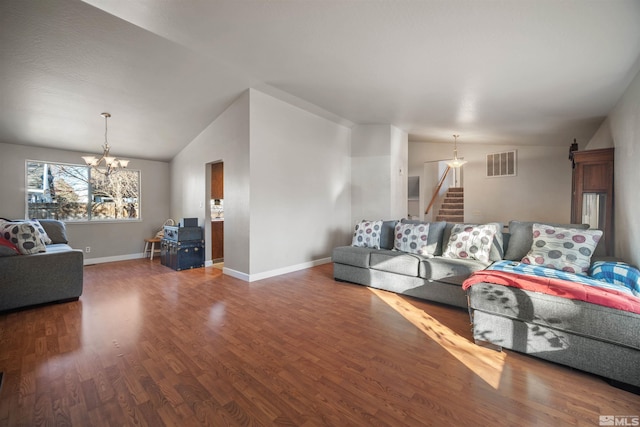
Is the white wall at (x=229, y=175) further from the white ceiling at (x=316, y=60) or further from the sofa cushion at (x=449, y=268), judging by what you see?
the sofa cushion at (x=449, y=268)

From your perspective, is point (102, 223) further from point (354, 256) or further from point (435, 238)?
point (435, 238)

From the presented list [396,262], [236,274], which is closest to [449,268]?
[396,262]

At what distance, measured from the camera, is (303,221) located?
4914mm

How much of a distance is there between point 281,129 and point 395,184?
8.98ft

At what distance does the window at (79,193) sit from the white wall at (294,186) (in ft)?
12.6

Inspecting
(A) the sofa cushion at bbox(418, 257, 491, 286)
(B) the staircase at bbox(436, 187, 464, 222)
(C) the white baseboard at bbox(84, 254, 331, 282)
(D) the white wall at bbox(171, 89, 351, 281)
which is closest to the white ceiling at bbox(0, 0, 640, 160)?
(D) the white wall at bbox(171, 89, 351, 281)

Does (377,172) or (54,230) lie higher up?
(377,172)

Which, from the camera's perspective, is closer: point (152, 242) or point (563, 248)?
point (563, 248)

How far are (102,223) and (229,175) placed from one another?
3.40m

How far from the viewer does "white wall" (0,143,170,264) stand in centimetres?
471

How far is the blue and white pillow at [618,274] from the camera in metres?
2.13

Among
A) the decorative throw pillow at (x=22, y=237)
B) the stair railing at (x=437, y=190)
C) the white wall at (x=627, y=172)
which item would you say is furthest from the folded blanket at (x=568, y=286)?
the stair railing at (x=437, y=190)

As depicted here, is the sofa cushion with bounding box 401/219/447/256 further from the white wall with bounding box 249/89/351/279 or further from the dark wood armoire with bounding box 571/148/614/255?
the white wall with bounding box 249/89/351/279

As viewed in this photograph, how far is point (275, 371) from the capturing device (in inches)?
74.3
